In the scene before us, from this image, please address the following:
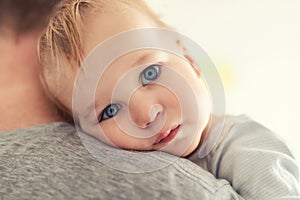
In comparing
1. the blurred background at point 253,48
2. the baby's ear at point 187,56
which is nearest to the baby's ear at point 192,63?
the baby's ear at point 187,56

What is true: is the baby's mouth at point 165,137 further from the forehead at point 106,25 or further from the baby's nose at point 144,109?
the forehead at point 106,25

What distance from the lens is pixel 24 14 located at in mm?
670

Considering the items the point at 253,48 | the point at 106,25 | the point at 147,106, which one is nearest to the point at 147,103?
the point at 147,106

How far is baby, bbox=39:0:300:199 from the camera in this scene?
549 millimetres

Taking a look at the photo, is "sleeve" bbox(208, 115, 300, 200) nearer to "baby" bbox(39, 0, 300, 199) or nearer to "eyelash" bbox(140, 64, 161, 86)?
"baby" bbox(39, 0, 300, 199)

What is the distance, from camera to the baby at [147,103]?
55 cm

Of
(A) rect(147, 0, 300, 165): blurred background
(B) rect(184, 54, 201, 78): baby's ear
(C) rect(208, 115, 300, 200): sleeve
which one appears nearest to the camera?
(C) rect(208, 115, 300, 200): sleeve

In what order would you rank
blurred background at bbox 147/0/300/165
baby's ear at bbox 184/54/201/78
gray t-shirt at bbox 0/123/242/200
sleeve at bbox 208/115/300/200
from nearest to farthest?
gray t-shirt at bbox 0/123/242/200 < sleeve at bbox 208/115/300/200 < baby's ear at bbox 184/54/201/78 < blurred background at bbox 147/0/300/165

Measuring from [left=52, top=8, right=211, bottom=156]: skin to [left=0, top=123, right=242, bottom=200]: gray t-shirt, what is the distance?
8 cm

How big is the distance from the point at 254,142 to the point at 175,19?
0.46 m

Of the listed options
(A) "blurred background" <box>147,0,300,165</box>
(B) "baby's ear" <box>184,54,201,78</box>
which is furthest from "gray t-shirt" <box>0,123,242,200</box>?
(A) "blurred background" <box>147,0,300,165</box>

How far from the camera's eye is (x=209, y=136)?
0.64 meters

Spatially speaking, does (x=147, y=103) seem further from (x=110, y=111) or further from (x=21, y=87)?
(x=21, y=87)

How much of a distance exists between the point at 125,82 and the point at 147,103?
3 centimetres
